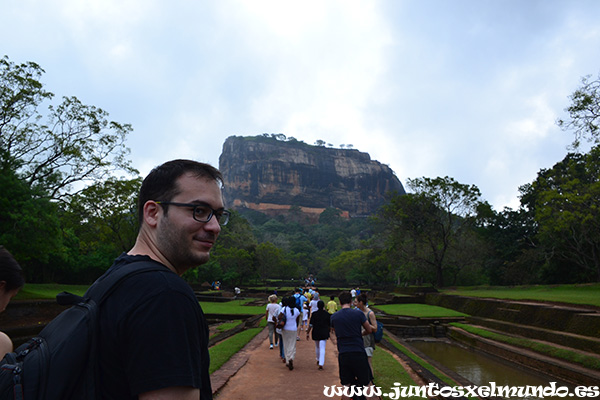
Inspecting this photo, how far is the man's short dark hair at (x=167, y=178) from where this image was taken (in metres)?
1.49

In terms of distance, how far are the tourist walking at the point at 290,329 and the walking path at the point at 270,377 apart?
258mm

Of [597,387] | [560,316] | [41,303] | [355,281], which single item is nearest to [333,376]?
[597,387]

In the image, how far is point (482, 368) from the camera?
36.1 feet

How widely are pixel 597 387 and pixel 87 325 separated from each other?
1000 centimetres

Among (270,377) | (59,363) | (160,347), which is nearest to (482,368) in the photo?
(270,377)

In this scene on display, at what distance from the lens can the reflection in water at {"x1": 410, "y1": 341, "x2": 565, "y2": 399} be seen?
31.1 feet

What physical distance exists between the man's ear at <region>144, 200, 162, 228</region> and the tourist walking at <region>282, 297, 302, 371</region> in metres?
7.35

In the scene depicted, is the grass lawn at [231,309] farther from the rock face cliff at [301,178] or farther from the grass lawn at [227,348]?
the rock face cliff at [301,178]

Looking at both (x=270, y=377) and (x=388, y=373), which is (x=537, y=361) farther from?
(x=270, y=377)

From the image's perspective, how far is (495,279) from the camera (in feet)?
122

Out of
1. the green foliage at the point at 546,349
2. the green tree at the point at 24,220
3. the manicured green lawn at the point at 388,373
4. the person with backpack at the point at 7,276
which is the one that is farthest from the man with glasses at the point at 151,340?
the green tree at the point at 24,220

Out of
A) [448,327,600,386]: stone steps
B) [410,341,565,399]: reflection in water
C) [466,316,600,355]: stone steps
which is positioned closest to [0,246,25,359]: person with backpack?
[410,341,565,399]: reflection in water

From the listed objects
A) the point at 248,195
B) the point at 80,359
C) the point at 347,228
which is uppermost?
the point at 248,195

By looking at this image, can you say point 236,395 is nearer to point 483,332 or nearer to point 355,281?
point 483,332
